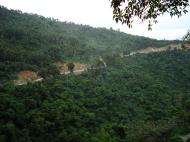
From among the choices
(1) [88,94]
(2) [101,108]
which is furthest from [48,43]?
(2) [101,108]

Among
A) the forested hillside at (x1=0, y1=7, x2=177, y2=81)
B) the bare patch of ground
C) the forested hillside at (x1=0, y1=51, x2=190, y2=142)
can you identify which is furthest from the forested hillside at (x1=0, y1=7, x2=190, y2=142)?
the bare patch of ground

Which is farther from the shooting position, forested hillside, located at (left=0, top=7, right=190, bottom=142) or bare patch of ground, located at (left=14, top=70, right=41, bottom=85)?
bare patch of ground, located at (left=14, top=70, right=41, bottom=85)

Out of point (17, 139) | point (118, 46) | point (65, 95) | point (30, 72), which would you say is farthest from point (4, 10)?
point (17, 139)

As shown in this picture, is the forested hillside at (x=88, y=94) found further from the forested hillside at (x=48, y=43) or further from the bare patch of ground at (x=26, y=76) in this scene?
the bare patch of ground at (x=26, y=76)

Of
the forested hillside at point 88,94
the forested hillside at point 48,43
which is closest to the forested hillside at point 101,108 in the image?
the forested hillside at point 88,94

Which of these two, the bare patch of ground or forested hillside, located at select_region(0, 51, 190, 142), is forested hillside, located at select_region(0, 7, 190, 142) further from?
the bare patch of ground

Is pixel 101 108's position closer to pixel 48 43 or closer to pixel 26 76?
pixel 26 76

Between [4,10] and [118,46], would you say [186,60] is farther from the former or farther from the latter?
[4,10]
